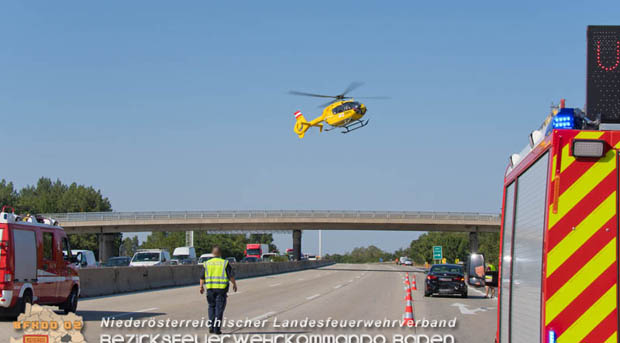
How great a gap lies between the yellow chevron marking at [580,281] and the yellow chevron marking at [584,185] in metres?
0.37

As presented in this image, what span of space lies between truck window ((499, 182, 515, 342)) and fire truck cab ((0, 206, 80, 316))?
444 inches

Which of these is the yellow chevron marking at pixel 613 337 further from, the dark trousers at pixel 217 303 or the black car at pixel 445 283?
the black car at pixel 445 283

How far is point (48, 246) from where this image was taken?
57.7 ft

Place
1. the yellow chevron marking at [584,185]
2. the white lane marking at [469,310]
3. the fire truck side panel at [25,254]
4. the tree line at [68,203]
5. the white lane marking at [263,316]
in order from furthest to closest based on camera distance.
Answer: the tree line at [68,203]
the white lane marking at [469,310]
the white lane marking at [263,316]
the fire truck side panel at [25,254]
the yellow chevron marking at [584,185]

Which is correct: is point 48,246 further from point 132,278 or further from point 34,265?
point 132,278

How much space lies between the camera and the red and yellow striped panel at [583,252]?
5254 mm

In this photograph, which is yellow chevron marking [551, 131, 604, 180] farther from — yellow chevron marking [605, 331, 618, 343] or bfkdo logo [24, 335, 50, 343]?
bfkdo logo [24, 335, 50, 343]

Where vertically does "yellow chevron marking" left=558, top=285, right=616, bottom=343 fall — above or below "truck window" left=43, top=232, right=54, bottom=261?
above

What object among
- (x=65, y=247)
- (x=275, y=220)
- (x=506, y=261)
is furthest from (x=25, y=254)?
(x=275, y=220)

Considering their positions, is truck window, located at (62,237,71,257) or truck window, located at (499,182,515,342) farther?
truck window, located at (62,237,71,257)

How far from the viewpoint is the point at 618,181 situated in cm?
541

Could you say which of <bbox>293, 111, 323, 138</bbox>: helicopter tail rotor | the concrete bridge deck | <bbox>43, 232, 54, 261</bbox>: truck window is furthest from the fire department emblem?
the concrete bridge deck

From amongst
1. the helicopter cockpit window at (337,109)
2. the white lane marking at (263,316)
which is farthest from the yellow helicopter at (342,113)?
the white lane marking at (263,316)

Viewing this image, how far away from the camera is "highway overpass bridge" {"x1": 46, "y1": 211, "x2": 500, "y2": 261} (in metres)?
77.8
